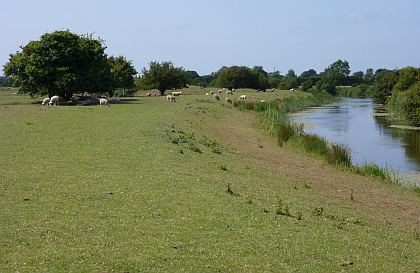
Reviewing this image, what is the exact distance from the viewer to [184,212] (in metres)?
10.7

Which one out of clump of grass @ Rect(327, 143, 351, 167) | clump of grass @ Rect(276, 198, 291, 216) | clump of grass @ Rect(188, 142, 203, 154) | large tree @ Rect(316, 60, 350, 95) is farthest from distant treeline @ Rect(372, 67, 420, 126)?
large tree @ Rect(316, 60, 350, 95)

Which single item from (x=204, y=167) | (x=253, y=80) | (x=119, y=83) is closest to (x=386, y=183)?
(x=204, y=167)

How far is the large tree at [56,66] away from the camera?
165ft

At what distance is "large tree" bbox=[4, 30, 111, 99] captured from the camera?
5019 cm

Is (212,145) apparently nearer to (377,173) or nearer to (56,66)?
(377,173)

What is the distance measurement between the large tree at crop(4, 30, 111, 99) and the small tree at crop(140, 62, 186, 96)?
20.9m

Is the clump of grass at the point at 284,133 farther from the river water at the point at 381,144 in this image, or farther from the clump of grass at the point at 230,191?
the clump of grass at the point at 230,191

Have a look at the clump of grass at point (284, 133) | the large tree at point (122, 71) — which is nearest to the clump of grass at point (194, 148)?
the clump of grass at point (284, 133)

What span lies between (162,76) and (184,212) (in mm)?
65813

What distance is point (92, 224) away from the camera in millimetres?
9500

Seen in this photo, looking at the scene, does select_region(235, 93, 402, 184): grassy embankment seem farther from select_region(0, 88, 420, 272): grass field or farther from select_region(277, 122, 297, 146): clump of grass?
select_region(0, 88, 420, 272): grass field

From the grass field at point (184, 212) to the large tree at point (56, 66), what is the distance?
2949cm

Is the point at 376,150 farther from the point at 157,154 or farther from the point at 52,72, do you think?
the point at 52,72

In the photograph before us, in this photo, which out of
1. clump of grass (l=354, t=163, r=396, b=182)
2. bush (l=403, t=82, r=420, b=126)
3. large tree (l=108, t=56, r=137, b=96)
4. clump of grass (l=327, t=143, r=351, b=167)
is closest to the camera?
clump of grass (l=354, t=163, r=396, b=182)
